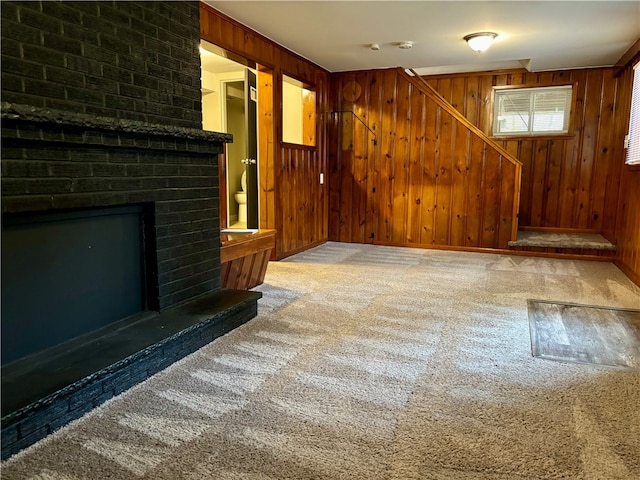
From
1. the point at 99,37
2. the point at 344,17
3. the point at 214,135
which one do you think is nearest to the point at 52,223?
the point at 99,37

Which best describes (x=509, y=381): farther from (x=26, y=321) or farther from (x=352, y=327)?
(x=26, y=321)

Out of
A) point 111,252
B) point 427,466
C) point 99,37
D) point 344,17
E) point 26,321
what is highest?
point 344,17

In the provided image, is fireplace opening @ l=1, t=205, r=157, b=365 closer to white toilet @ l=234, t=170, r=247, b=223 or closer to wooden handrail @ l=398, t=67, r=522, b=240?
wooden handrail @ l=398, t=67, r=522, b=240

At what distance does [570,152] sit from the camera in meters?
5.74

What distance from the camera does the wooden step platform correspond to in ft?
16.3

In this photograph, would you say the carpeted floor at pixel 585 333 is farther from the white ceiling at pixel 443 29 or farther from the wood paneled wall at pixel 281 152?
the wood paneled wall at pixel 281 152

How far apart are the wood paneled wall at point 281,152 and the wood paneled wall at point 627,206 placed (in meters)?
3.27

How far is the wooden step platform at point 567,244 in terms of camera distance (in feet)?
16.3

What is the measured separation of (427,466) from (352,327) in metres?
1.34

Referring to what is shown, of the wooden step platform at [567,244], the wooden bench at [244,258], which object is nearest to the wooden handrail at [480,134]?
the wooden step platform at [567,244]

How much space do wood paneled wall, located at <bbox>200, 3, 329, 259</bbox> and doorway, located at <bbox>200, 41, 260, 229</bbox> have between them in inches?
6.2

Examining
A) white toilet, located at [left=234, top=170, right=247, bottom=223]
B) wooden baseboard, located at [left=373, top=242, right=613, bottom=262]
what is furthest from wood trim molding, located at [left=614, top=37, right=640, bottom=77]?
white toilet, located at [left=234, top=170, right=247, bottom=223]

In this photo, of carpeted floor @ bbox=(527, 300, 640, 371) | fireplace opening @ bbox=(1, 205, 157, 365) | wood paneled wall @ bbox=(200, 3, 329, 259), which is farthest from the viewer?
wood paneled wall @ bbox=(200, 3, 329, 259)

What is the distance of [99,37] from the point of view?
83.5 inches
